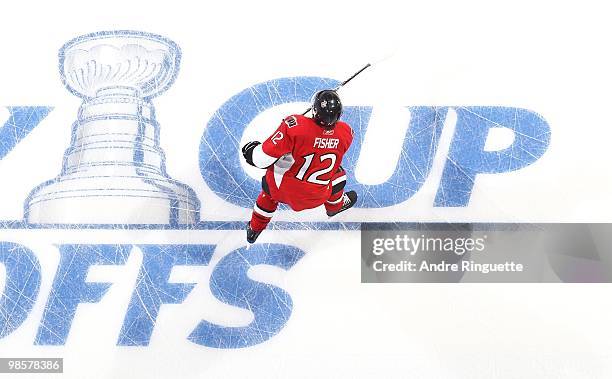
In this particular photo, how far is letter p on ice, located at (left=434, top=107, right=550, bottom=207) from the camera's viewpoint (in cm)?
324

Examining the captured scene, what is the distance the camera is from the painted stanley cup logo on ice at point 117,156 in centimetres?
320

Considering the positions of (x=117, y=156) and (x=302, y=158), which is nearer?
(x=302, y=158)

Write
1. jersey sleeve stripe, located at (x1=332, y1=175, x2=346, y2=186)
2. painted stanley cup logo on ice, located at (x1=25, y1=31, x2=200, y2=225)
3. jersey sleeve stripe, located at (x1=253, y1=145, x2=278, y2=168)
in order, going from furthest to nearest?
painted stanley cup logo on ice, located at (x1=25, y1=31, x2=200, y2=225)
jersey sleeve stripe, located at (x1=332, y1=175, x2=346, y2=186)
jersey sleeve stripe, located at (x1=253, y1=145, x2=278, y2=168)

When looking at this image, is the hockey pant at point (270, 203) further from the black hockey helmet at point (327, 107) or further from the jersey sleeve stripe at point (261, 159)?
the black hockey helmet at point (327, 107)

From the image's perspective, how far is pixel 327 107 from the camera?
7.87ft

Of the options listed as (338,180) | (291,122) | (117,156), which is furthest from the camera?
(117,156)

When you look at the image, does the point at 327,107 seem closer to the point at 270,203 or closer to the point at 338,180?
the point at 338,180

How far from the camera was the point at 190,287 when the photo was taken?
3197mm

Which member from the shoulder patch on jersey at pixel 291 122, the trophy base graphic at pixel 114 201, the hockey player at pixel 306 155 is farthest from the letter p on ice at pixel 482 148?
the trophy base graphic at pixel 114 201

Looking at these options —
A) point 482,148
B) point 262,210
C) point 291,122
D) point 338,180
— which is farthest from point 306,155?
point 482,148

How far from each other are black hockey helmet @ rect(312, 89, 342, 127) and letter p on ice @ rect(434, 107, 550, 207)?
1.12 metres

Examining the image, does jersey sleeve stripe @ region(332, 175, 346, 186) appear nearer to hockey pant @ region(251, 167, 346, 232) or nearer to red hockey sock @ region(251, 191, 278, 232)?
hockey pant @ region(251, 167, 346, 232)

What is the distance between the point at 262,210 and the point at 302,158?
49 cm

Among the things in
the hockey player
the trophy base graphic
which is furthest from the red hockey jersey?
the trophy base graphic
